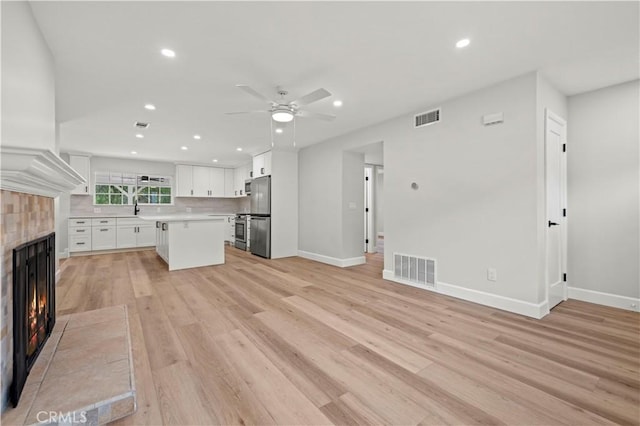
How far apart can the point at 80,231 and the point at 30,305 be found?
6.12 metres

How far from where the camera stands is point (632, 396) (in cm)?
163

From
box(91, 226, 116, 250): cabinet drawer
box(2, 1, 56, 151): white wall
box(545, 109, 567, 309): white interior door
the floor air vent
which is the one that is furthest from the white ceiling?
box(91, 226, 116, 250): cabinet drawer

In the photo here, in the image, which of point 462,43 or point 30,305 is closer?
point 30,305

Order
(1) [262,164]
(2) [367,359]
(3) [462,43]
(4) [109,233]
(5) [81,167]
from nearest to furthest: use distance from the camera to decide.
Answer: (2) [367,359] → (3) [462,43] → (1) [262,164] → (5) [81,167] → (4) [109,233]

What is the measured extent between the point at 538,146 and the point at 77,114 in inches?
234

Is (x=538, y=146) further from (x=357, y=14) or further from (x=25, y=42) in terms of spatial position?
(x=25, y=42)

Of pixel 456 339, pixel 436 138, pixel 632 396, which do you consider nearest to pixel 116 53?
pixel 436 138

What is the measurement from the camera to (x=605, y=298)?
124 inches

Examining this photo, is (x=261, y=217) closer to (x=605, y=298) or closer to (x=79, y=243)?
(x=79, y=243)

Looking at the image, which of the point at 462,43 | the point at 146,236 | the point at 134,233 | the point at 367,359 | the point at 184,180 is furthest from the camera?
the point at 184,180

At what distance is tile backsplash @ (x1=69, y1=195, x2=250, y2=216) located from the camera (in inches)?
275

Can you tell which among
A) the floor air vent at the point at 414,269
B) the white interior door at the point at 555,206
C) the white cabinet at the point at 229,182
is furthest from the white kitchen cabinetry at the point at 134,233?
the white interior door at the point at 555,206

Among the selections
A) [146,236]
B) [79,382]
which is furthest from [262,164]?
[79,382]

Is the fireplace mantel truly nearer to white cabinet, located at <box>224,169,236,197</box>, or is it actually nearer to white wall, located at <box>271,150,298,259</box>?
white wall, located at <box>271,150,298,259</box>
